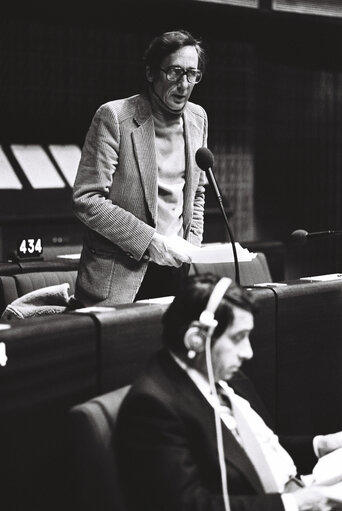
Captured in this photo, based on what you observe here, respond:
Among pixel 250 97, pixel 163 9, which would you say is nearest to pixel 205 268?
pixel 163 9

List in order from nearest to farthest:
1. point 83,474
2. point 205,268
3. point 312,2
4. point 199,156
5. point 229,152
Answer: point 83,474 → point 199,156 → point 205,268 → point 312,2 → point 229,152

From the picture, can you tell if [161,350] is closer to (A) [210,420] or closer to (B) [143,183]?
(A) [210,420]

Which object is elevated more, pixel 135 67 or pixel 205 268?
pixel 135 67

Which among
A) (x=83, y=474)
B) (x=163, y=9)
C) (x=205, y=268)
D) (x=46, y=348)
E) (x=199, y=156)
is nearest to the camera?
(x=83, y=474)

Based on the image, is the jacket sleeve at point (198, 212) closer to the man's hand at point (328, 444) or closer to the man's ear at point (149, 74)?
the man's ear at point (149, 74)

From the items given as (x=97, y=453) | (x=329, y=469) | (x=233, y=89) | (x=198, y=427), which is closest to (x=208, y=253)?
(x=329, y=469)

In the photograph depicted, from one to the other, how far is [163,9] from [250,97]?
2.04 metres

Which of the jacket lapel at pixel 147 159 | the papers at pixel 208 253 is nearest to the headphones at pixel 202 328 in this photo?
the papers at pixel 208 253

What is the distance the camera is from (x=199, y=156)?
2.79 m

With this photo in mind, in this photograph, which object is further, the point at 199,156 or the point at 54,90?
the point at 54,90

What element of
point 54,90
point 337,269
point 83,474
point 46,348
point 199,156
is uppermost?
point 54,90

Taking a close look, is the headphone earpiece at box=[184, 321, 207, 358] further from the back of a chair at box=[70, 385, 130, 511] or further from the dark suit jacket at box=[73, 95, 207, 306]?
the dark suit jacket at box=[73, 95, 207, 306]

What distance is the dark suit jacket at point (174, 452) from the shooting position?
1.73 metres

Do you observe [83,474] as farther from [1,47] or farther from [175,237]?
[1,47]
